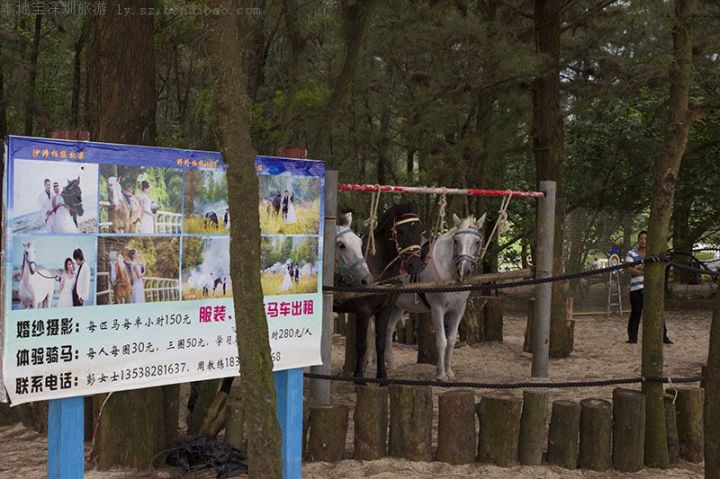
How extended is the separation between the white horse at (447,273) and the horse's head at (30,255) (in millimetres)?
4620

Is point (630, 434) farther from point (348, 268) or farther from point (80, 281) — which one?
point (80, 281)

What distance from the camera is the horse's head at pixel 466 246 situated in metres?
7.33

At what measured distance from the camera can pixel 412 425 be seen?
198 inches

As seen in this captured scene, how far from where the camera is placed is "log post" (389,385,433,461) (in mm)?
5016

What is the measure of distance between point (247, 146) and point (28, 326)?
Answer: 1342 mm

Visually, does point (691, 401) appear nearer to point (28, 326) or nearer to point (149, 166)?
point (149, 166)

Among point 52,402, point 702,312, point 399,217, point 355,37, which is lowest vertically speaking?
point 702,312

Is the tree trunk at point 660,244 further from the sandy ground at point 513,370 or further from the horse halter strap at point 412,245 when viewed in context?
the horse halter strap at point 412,245

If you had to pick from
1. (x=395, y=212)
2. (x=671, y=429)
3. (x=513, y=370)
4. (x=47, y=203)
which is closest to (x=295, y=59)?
(x=395, y=212)

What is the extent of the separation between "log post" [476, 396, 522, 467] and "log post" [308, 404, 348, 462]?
0.94 m

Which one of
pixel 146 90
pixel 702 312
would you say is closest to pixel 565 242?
pixel 702 312

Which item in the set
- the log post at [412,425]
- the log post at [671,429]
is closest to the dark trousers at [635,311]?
the log post at [671,429]

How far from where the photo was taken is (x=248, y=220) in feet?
9.32

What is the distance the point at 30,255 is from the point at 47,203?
0.24 meters
